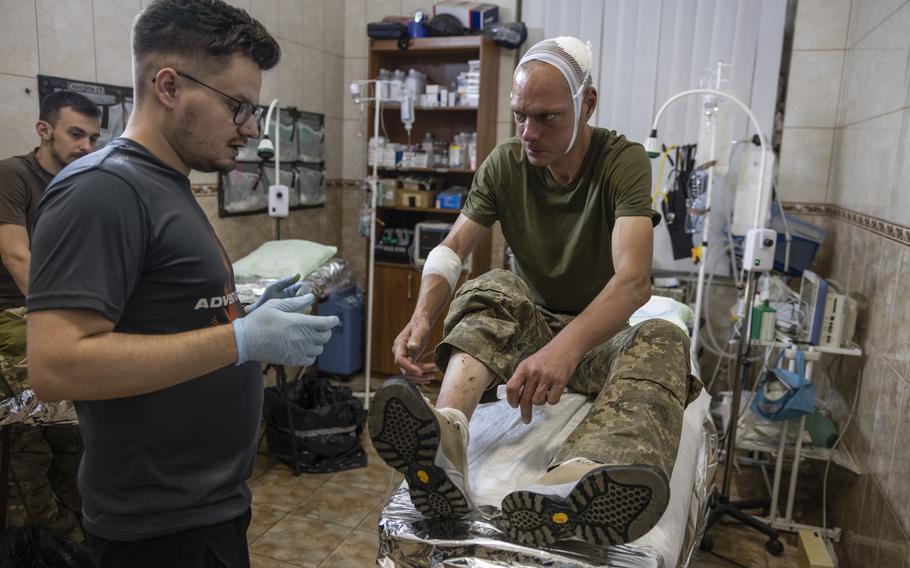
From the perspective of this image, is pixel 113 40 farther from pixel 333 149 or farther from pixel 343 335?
pixel 343 335

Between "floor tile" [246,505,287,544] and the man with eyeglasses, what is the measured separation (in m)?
1.36

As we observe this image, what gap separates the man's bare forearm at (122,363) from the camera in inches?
33.5

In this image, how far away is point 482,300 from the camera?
62.0 inches

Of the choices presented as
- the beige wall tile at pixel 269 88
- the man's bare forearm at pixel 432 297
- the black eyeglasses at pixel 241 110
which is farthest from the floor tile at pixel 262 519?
the beige wall tile at pixel 269 88

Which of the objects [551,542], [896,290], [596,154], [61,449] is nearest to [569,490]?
[551,542]

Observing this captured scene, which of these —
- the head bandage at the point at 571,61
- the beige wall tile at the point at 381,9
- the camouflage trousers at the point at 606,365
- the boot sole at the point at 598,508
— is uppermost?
the beige wall tile at the point at 381,9

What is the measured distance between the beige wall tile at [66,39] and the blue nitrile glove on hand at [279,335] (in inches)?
76.9

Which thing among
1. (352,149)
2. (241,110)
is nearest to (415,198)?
(352,149)

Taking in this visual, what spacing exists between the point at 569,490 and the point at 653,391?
38cm

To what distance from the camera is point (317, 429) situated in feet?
9.62

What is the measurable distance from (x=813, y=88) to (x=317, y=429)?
304 centimetres

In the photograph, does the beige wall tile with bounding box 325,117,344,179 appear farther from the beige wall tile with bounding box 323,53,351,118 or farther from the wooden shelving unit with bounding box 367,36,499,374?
the wooden shelving unit with bounding box 367,36,499,374

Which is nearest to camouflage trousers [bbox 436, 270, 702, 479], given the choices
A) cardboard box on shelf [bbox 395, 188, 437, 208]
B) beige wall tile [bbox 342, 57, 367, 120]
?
cardboard box on shelf [bbox 395, 188, 437, 208]

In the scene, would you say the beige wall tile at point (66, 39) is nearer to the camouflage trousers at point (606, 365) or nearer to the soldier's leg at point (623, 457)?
the camouflage trousers at point (606, 365)
